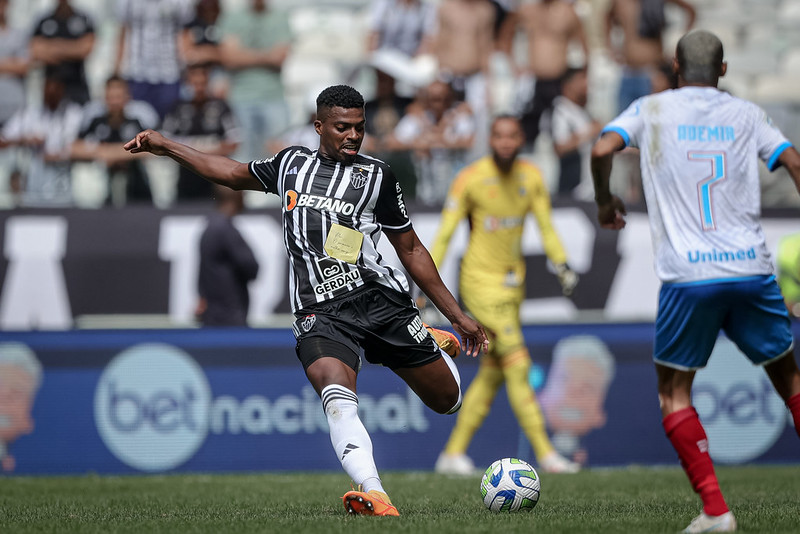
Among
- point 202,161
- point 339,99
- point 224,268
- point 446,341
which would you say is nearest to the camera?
point 339,99

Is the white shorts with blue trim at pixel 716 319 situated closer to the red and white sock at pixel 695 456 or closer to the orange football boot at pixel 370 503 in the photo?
the red and white sock at pixel 695 456

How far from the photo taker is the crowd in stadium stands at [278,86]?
13.3 meters

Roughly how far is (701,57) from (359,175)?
1954 millimetres

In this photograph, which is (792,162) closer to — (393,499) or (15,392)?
(393,499)

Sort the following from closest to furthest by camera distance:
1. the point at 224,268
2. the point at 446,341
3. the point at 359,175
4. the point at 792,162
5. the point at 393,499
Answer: the point at 792,162 → the point at 359,175 → the point at 446,341 → the point at 393,499 → the point at 224,268

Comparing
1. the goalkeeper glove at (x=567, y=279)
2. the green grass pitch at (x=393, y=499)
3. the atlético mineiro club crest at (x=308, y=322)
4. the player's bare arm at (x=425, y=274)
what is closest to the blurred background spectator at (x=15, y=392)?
the green grass pitch at (x=393, y=499)

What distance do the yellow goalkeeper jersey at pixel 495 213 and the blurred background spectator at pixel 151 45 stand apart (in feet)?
17.9

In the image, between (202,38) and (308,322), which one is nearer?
(308,322)

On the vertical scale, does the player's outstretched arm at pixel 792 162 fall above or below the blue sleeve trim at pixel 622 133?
below

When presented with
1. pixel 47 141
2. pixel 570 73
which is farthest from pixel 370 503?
pixel 570 73

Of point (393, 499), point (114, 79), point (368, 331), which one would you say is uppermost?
point (114, 79)

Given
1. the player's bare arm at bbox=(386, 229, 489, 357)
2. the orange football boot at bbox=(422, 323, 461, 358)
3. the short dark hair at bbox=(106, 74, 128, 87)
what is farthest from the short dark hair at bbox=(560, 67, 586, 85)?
the player's bare arm at bbox=(386, 229, 489, 357)

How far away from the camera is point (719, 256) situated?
528 cm

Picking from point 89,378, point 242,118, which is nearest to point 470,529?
point 89,378
